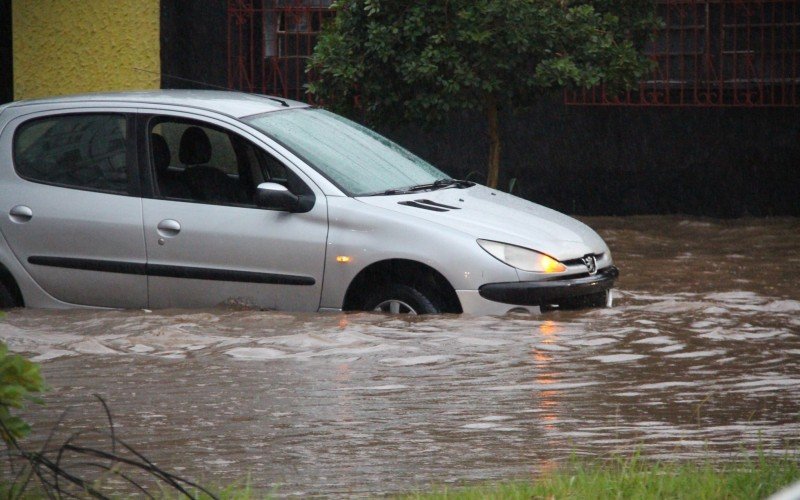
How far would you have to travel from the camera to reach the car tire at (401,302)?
7422 mm

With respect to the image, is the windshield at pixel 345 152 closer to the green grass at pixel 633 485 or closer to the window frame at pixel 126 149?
the window frame at pixel 126 149

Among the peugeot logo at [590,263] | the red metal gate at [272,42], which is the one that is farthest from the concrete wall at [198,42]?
the peugeot logo at [590,263]

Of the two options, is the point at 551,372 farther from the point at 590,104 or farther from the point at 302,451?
the point at 590,104

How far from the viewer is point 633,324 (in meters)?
7.77

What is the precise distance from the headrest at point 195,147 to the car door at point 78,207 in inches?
12.9

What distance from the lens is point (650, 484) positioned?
171 inches

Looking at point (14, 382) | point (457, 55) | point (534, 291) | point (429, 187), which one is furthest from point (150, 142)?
point (14, 382)

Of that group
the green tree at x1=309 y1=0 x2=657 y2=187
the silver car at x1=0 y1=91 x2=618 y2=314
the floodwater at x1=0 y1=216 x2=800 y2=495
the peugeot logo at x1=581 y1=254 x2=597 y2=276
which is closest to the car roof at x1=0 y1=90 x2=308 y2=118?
the silver car at x1=0 y1=91 x2=618 y2=314

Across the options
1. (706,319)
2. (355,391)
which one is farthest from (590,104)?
(355,391)

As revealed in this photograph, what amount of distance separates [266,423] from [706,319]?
10.9ft

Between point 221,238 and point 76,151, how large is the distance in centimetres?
118

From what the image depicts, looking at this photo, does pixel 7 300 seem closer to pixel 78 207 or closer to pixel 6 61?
pixel 78 207

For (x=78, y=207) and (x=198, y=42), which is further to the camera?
(x=198, y=42)

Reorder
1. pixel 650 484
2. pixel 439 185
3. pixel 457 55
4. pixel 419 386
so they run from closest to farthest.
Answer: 1. pixel 650 484
2. pixel 419 386
3. pixel 439 185
4. pixel 457 55
